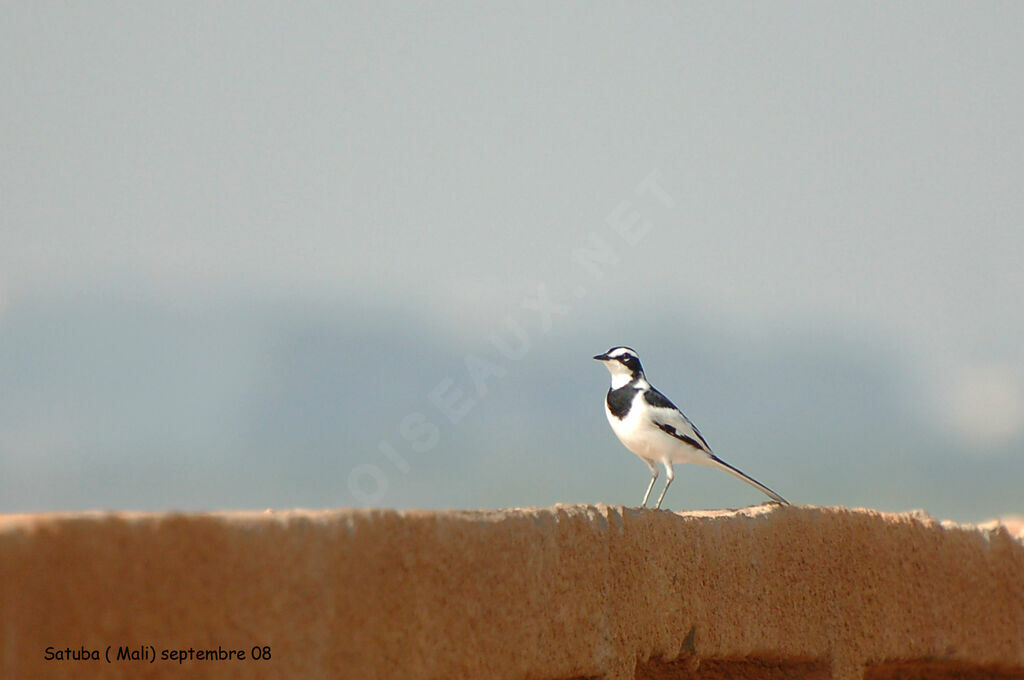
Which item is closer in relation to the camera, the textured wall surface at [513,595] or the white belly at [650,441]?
the textured wall surface at [513,595]

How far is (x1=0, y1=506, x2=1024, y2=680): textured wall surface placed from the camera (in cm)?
254

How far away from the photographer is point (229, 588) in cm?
278

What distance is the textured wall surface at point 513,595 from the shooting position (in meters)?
2.54

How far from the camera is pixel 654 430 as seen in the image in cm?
603

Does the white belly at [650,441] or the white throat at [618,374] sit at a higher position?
the white throat at [618,374]

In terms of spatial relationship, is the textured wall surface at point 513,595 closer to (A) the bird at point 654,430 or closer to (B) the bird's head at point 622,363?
(A) the bird at point 654,430

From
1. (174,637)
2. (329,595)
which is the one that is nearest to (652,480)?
(329,595)

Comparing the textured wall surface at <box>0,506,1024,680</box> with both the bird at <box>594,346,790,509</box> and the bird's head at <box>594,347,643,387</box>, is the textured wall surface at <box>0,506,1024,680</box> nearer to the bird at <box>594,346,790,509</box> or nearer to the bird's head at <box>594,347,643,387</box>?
the bird at <box>594,346,790,509</box>

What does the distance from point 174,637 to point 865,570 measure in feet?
10.6

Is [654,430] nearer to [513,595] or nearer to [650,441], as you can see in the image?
[650,441]

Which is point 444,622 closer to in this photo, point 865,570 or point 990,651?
point 865,570

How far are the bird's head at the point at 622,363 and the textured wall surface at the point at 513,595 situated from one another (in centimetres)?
172

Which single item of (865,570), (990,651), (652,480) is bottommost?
(990,651)

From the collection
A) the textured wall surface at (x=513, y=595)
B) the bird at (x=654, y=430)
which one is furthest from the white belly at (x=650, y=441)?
the textured wall surface at (x=513, y=595)
